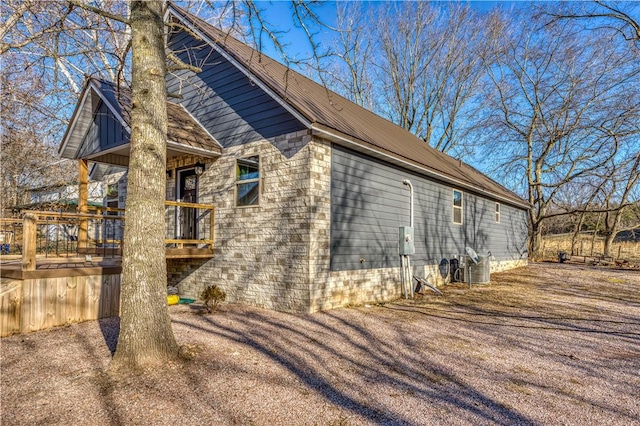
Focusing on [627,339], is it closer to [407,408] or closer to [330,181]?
[407,408]

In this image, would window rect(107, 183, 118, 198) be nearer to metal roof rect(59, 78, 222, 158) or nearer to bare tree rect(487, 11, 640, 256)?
metal roof rect(59, 78, 222, 158)

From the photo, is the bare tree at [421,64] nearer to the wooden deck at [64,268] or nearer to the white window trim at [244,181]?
the white window trim at [244,181]

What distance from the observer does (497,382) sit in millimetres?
3719

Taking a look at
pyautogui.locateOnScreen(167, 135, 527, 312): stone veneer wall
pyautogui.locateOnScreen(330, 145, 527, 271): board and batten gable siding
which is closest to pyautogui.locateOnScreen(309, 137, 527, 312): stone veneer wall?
pyautogui.locateOnScreen(167, 135, 527, 312): stone veneer wall

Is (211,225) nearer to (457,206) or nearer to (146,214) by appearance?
(146,214)

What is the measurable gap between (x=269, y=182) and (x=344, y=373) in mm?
4353

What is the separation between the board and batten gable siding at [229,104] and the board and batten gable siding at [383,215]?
143 cm

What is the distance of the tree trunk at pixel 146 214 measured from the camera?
3812 mm

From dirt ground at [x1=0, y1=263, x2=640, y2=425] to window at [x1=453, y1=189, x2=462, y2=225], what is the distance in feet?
17.9

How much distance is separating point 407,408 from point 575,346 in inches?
130

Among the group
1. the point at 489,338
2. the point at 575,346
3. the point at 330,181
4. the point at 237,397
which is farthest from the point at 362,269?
the point at 237,397

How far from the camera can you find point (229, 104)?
834 cm

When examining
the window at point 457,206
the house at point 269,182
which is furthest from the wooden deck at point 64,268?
the window at point 457,206

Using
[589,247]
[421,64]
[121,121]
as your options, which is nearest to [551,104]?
[421,64]
